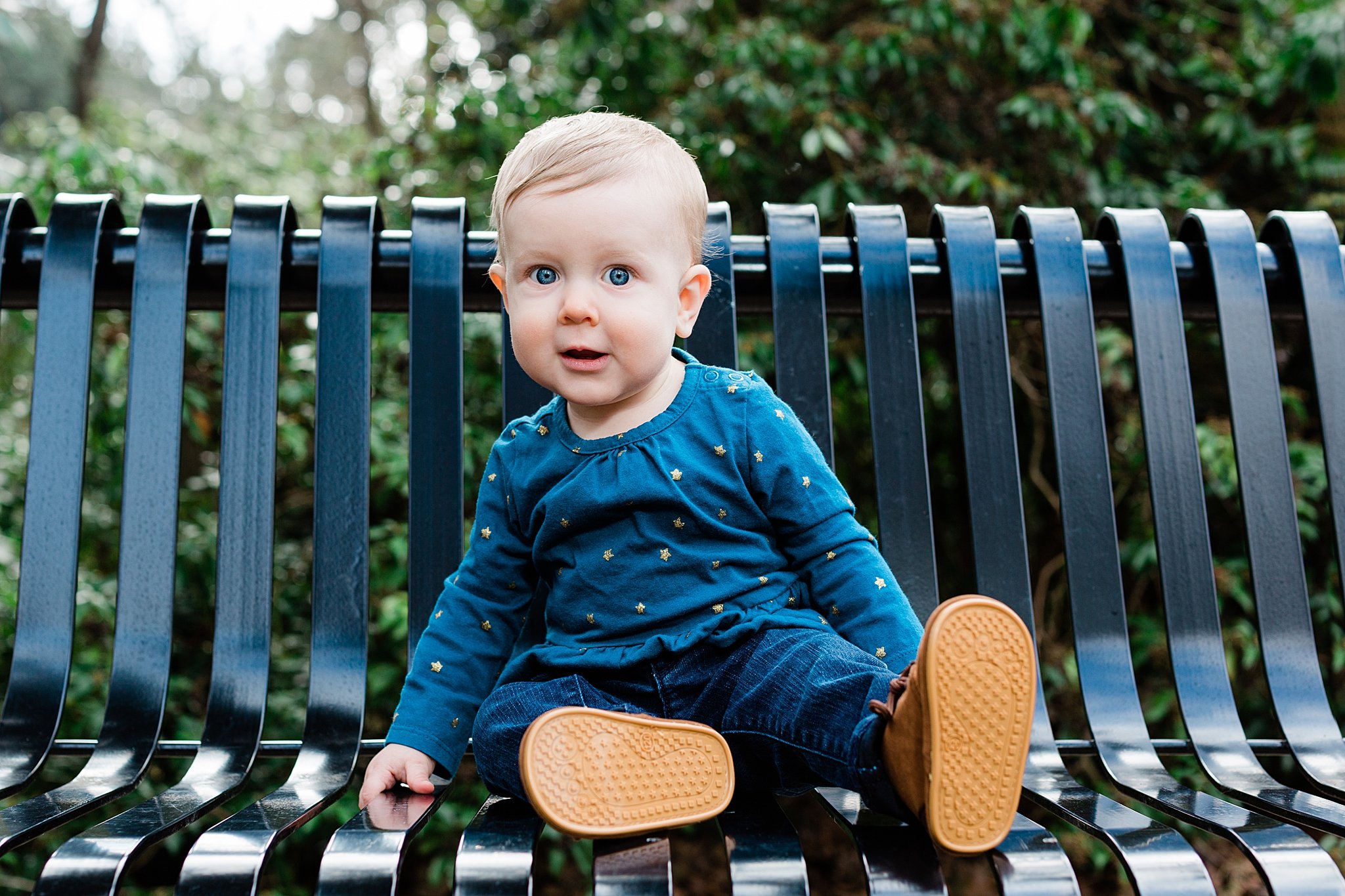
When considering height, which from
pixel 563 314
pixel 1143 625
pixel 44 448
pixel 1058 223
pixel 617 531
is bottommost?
pixel 1143 625

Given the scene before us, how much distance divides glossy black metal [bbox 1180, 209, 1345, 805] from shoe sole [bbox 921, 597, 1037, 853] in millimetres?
633

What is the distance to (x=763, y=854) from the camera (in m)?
0.90

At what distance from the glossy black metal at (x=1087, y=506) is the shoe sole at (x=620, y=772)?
0.51 metres

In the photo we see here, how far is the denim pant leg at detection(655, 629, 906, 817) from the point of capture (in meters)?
0.97

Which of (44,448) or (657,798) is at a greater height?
(44,448)

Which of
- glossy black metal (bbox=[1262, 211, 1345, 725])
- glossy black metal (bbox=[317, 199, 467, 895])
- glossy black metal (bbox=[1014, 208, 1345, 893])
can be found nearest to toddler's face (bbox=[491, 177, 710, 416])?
glossy black metal (bbox=[317, 199, 467, 895])

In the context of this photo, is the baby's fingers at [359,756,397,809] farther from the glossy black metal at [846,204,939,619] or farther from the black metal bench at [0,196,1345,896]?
the glossy black metal at [846,204,939,619]

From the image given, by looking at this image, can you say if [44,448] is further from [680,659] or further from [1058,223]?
[1058,223]

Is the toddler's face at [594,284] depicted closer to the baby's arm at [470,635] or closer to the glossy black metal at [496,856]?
the baby's arm at [470,635]

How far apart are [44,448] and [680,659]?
0.91 metres

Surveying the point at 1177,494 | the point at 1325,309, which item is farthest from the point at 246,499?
the point at 1325,309

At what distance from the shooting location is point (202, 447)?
3209mm

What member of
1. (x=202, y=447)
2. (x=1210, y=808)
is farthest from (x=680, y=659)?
(x=202, y=447)

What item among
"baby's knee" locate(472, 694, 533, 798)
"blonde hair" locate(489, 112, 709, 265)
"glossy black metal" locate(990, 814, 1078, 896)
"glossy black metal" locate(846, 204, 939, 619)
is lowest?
"glossy black metal" locate(990, 814, 1078, 896)
